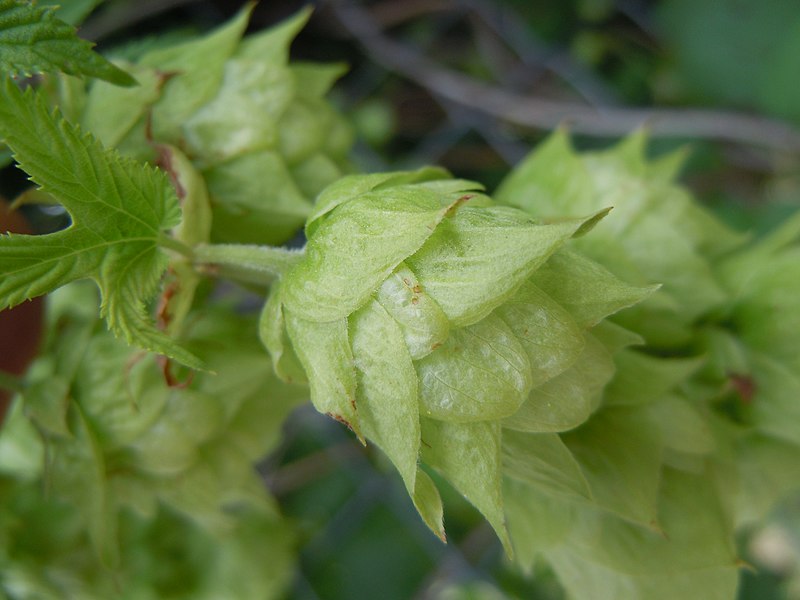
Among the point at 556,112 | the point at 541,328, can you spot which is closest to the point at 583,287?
the point at 541,328

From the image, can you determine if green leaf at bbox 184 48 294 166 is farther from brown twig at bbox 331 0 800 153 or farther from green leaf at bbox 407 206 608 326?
brown twig at bbox 331 0 800 153

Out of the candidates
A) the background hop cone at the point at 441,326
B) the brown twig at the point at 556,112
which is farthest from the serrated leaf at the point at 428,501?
the brown twig at the point at 556,112

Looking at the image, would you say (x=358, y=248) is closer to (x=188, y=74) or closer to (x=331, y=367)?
(x=331, y=367)

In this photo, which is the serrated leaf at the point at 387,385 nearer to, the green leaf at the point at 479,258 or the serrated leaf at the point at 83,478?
the green leaf at the point at 479,258

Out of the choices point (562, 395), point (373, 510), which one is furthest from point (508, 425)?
point (373, 510)

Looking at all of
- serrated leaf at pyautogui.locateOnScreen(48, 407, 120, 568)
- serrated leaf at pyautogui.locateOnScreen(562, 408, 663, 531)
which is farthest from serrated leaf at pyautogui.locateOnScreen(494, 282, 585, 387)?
serrated leaf at pyautogui.locateOnScreen(48, 407, 120, 568)

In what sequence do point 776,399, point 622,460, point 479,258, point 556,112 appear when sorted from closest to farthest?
1. point 479,258
2. point 622,460
3. point 776,399
4. point 556,112
